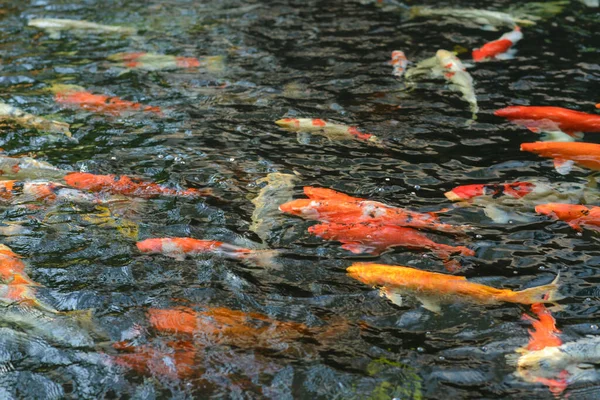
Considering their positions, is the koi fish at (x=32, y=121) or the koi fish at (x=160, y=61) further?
the koi fish at (x=160, y=61)

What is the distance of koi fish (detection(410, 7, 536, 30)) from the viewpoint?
33.6ft

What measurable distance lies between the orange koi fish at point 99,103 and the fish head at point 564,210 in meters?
4.36

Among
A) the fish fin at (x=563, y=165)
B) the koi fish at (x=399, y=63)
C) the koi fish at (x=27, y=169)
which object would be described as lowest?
the koi fish at (x=27, y=169)

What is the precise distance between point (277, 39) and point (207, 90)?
2.06 meters

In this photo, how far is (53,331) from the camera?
4340 millimetres

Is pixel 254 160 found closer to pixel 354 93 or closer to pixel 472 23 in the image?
pixel 354 93

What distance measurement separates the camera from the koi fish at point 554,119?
271 inches

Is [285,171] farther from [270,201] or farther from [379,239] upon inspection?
[379,239]

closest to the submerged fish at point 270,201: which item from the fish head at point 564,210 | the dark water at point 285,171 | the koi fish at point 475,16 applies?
the dark water at point 285,171

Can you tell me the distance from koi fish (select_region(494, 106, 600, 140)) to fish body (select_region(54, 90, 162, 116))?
401 centimetres

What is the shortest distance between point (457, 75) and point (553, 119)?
159 centimetres

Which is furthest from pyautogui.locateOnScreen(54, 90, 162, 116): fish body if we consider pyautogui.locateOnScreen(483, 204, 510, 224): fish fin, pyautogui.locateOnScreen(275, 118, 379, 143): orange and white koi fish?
pyautogui.locateOnScreen(483, 204, 510, 224): fish fin

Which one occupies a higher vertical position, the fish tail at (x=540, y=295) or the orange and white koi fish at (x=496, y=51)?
the orange and white koi fish at (x=496, y=51)

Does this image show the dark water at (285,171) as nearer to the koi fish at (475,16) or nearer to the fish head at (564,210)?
the fish head at (564,210)
